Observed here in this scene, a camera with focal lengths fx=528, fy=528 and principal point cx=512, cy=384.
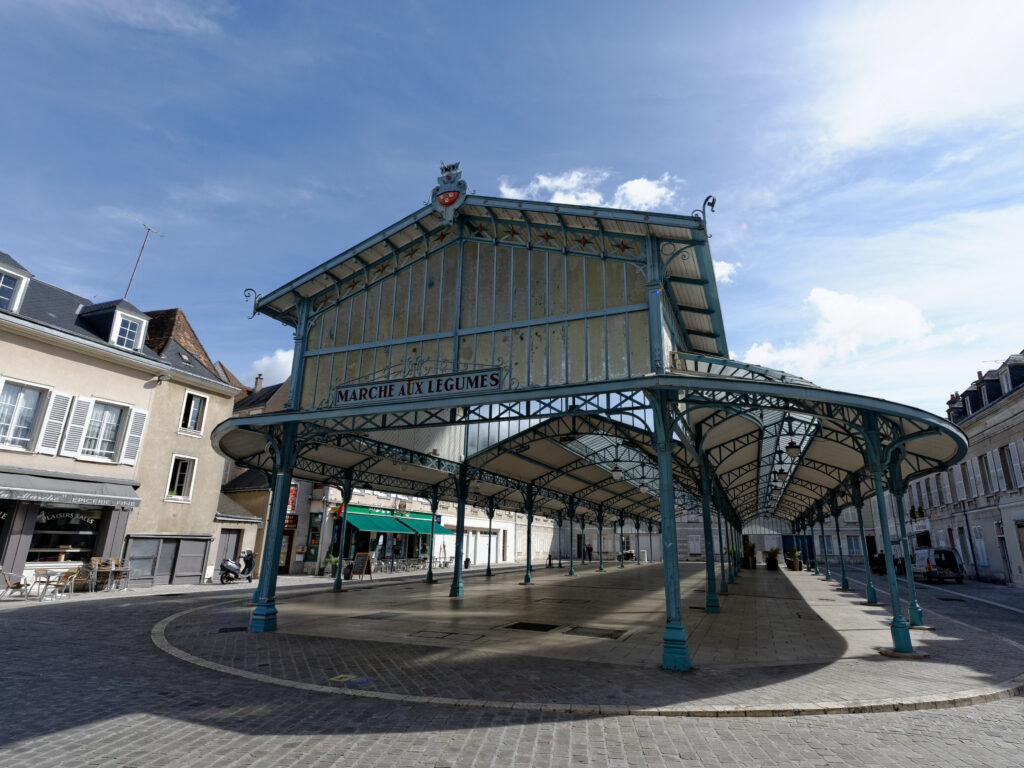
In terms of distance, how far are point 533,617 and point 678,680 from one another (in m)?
7.45

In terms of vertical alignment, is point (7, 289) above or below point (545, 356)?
above

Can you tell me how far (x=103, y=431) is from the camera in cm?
2052

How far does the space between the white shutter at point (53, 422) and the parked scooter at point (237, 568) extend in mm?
8661

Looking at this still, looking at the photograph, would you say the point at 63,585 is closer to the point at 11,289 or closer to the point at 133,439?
the point at 133,439

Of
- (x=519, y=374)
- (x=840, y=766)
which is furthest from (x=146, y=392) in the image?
(x=840, y=766)

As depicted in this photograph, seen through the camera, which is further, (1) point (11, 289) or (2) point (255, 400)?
(2) point (255, 400)

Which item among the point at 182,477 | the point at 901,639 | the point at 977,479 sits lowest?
the point at 901,639

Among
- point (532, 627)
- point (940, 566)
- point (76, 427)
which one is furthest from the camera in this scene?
point (940, 566)

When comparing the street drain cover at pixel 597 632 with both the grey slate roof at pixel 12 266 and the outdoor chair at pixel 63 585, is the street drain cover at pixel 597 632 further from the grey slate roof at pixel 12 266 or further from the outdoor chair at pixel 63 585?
the grey slate roof at pixel 12 266

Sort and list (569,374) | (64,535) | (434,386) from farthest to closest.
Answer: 1. (64,535)
2. (434,386)
3. (569,374)

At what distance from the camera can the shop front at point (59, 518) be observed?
17516mm

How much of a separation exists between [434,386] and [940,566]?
34.9 meters

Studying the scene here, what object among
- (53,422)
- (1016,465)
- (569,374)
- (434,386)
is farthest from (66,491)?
(1016,465)


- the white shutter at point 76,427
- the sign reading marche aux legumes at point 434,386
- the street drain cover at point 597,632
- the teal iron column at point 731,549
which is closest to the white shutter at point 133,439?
the white shutter at point 76,427
